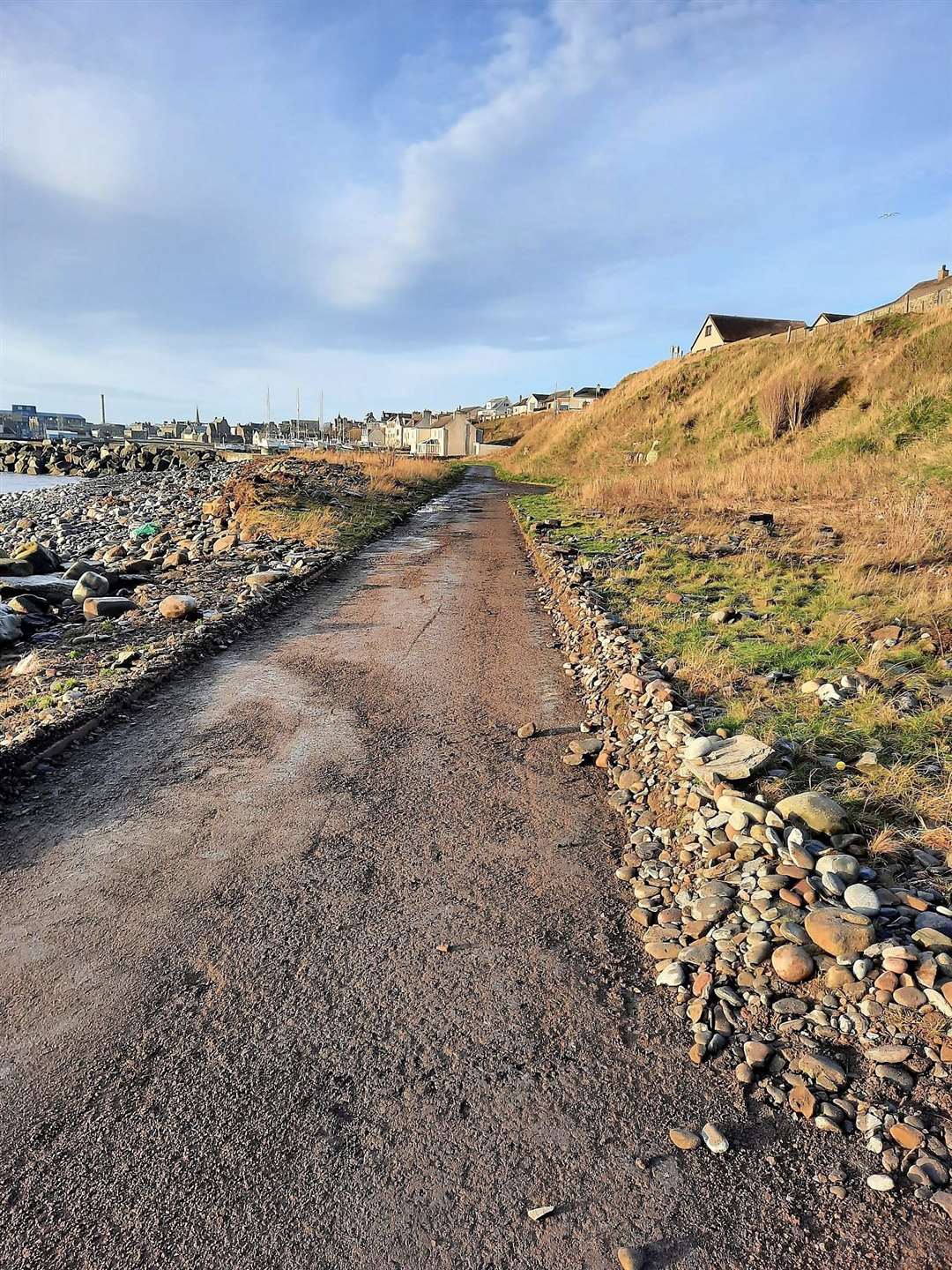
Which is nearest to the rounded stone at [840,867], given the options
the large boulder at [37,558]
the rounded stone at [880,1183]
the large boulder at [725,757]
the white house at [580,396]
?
the large boulder at [725,757]

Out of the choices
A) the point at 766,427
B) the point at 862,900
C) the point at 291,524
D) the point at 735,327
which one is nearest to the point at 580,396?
the point at 735,327

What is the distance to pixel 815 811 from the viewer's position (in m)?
3.84

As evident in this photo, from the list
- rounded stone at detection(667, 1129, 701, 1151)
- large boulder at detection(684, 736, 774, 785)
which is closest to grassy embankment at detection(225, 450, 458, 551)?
large boulder at detection(684, 736, 774, 785)

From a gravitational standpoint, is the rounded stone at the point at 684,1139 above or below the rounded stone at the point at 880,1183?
below

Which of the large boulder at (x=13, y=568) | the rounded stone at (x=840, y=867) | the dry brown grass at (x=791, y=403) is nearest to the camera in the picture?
the rounded stone at (x=840, y=867)

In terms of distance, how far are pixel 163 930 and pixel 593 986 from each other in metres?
2.21

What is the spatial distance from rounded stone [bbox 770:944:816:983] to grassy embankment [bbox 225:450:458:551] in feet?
39.7

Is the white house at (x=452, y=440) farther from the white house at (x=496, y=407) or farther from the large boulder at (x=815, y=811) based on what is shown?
the large boulder at (x=815, y=811)

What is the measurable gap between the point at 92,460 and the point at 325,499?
59.2 meters

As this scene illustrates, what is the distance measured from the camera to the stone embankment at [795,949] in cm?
247

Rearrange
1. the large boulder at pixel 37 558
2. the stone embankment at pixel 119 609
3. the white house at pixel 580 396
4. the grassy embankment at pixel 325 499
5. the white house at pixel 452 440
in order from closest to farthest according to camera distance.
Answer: the stone embankment at pixel 119 609 → the large boulder at pixel 37 558 → the grassy embankment at pixel 325 499 → the white house at pixel 452 440 → the white house at pixel 580 396

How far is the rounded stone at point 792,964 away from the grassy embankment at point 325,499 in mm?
12104

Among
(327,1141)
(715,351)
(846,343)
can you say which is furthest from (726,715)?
(715,351)

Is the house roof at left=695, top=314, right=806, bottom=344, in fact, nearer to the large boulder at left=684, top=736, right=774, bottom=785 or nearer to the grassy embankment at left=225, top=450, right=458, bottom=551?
the grassy embankment at left=225, top=450, right=458, bottom=551
